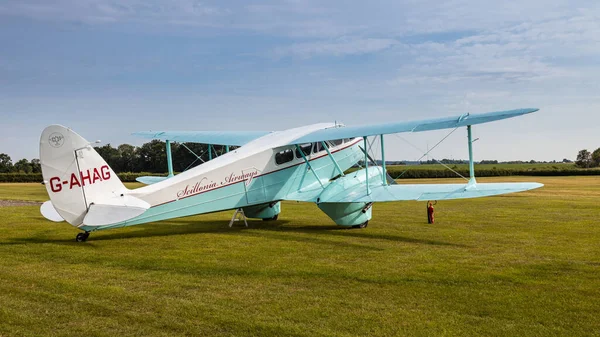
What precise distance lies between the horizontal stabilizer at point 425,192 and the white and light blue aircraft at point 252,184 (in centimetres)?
2

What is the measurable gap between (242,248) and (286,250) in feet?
3.15

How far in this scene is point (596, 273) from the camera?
809cm

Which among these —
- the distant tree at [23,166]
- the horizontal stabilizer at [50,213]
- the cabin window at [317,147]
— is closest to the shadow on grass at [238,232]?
the horizontal stabilizer at [50,213]

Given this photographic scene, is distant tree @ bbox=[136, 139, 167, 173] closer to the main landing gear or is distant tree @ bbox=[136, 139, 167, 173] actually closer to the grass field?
the grass field

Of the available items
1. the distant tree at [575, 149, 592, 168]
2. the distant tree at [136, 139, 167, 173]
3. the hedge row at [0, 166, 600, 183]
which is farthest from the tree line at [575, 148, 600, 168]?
the distant tree at [136, 139, 167, 173]

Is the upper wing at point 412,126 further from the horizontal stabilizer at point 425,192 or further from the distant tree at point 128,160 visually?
the distant tree at point 128,160

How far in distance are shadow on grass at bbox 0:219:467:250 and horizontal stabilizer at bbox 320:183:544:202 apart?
2.97 feet

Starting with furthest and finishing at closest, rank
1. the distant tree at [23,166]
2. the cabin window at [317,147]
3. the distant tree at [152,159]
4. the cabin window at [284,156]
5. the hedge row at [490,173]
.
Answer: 1. the distant tree at [23,166]
2. the distant tree at [152,159]
3. the hedge row at [490,173]
4. the cabin window at [317,147]
5. the cabin window at [284,156]

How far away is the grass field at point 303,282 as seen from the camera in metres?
5.68

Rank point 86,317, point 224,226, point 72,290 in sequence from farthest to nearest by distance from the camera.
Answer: point 224,226
point 72,290
point 86,317

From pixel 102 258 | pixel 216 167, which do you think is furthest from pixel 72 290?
pixel 216 167

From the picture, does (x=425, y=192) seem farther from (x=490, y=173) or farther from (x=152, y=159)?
(x=152, y=159)

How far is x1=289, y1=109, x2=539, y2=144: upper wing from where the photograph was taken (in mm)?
11172

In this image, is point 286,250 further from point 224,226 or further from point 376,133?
point 224,226
